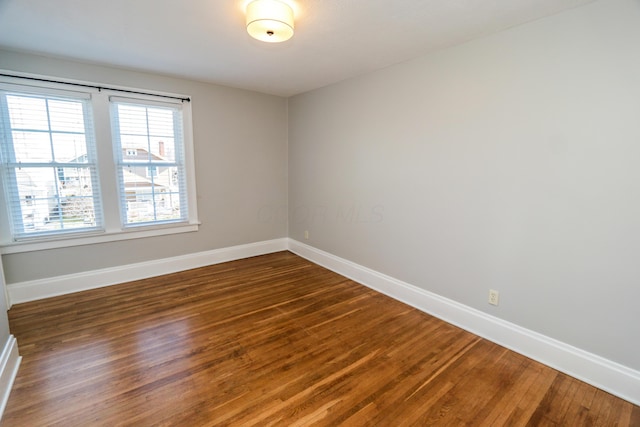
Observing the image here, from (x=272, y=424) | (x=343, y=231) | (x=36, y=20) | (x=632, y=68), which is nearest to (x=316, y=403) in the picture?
(x=272, y=424)

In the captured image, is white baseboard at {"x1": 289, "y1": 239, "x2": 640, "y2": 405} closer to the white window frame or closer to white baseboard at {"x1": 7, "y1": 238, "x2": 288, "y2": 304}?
white baseboard at {"x1": 7, "y1": 238, "x2": 288, "y2": 304}

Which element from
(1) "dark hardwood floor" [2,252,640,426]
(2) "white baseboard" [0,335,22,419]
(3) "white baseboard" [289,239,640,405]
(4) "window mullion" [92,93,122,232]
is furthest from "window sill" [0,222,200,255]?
(3) "white baseboard" [289,239,640,405]

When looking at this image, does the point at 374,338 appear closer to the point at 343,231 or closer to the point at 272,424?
the point at 272,424

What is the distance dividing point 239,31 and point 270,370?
2504mm

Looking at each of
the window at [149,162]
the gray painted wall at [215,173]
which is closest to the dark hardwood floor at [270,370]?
the gray painted wall at [215,173]

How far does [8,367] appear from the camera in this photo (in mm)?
1820

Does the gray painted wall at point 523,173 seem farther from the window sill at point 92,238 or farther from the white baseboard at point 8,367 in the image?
the white baseboard at point 8,367

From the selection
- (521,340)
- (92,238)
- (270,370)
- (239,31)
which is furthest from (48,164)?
(521,340)

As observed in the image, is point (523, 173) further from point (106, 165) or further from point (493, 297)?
point (106, 165)

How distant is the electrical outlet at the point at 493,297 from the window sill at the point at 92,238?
3.43m

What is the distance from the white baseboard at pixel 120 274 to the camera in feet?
9.52

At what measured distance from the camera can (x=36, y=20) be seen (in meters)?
2.07

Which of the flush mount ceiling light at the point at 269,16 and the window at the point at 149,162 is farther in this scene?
the window at the point at 149,162

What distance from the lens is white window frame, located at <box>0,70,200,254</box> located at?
9.07 ft
